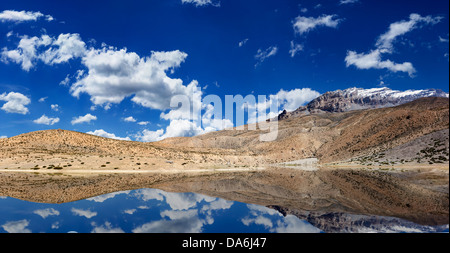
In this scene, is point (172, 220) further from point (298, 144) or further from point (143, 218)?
point (298, 144)

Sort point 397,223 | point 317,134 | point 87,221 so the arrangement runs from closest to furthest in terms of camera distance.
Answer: point 397,223
point 87,221
point 317,134

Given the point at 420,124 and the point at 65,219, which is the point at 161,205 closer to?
the point at 65,219

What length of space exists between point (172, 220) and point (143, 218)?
1.52m

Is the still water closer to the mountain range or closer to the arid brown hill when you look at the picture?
the mountain range

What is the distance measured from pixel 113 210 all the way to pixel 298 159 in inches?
4113

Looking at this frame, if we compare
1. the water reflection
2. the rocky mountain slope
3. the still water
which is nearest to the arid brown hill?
the rocky mountain slope

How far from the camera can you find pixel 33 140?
85.2 metres

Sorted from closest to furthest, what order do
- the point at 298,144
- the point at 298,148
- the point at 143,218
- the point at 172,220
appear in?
the point at 172,220 < the point at 143,218 < the point at 298,148 < the point at 298,144

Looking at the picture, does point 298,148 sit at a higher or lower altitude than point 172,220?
higher

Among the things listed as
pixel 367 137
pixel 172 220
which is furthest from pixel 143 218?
pixel 367 137

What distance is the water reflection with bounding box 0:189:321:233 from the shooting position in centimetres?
1073

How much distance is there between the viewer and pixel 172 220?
40.8 feet
